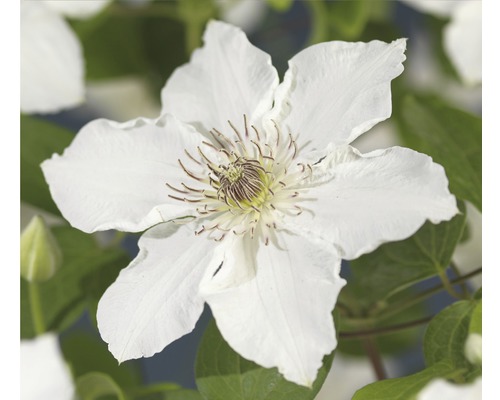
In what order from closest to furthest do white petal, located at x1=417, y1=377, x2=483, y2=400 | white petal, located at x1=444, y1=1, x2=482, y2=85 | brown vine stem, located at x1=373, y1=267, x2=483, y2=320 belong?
white petal, located at x1=417, y1=377, x2=483, y2=400, brown vine stem, located at x1=373, y1=267, x2=483, y2=320, white petal, located at x1=444, y1=1, x2=482, y2=85

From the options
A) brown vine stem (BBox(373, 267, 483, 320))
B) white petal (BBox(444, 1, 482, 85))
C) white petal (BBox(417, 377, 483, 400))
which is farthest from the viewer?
white petal (BBox(444, 1, 482, 85))

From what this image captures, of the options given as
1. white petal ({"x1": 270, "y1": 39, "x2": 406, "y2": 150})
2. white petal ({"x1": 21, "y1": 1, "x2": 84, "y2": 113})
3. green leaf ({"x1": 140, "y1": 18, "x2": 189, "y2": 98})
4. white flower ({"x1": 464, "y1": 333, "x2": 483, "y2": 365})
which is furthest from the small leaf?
green leaf ({"x1": 140, "y1": 18, "x2": 189, "y2": 98})

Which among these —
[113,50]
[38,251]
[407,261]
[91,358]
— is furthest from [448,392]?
[113,50]

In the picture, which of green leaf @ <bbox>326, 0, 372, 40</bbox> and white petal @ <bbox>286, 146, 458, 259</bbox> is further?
green leaf @ <bbox>326, 0, 372, 40</bbox>

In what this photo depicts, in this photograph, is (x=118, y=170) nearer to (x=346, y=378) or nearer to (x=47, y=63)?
(x=47, y=63)

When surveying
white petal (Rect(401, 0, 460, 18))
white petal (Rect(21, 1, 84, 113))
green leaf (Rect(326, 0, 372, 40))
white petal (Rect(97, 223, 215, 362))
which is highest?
white petal (Rect(401, 0, 460, 18))

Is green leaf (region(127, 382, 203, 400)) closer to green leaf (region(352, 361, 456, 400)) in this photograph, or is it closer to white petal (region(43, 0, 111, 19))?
green leaf (region(352, 361, 456, 400))

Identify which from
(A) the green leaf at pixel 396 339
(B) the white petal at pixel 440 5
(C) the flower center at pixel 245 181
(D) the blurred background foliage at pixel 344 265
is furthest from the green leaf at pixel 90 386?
(B) the white petal at pixel 440 5
